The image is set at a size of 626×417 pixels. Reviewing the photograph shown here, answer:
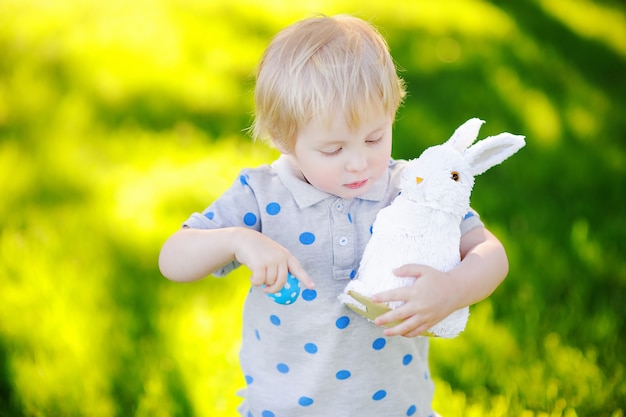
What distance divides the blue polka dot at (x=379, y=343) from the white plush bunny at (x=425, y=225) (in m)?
0.17

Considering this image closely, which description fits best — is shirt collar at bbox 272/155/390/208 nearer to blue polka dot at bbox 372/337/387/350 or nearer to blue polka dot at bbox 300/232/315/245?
blue polka dot at bbox 300/232/315/245

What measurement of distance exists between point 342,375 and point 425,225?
0.41 metres

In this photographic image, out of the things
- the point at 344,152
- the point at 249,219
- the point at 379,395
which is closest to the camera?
the point at 344,152

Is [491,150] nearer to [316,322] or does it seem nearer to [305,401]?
[316,322]

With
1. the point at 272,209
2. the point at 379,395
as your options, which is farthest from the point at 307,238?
the point at 379,395

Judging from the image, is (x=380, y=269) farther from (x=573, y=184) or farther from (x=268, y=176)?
(x=573, y=184)

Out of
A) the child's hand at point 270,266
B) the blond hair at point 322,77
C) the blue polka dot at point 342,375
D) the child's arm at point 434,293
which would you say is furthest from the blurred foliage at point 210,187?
the blond hair at point 322,77

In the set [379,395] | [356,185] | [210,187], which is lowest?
[210,187]

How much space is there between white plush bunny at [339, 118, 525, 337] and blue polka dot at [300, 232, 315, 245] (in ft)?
0.41

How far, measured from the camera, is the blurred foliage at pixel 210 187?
215 cm

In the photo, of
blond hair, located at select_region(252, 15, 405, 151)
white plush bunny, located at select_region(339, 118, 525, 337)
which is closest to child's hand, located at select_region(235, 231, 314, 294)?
white plush bunny, located at select_region(339, 118, 525, 337)

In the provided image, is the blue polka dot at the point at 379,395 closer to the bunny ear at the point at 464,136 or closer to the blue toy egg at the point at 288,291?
the blue toy egg at the point at 288,291

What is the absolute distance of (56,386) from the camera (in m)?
2.06

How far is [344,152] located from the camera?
1468 mm
